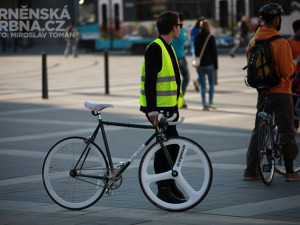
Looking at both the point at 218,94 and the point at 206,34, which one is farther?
the point at 218,94

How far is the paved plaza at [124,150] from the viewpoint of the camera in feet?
23.1

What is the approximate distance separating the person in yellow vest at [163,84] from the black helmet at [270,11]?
1.19m

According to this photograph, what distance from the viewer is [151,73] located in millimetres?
7484

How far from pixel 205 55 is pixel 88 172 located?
28.8 feet

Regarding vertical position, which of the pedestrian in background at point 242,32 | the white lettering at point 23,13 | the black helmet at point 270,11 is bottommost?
the pedestrian in background at point 242,32

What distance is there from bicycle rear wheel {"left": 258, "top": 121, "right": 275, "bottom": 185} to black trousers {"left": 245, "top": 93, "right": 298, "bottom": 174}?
122mm

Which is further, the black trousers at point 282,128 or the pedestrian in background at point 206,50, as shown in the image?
the pedestrian in background at point 206,50

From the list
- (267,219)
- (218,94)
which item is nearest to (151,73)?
(267,219)

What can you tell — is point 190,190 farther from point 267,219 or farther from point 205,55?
point 205,55

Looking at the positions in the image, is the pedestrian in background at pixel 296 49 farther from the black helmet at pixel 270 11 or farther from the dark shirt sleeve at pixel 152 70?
the dark shirt sleeve at pixel 152 70

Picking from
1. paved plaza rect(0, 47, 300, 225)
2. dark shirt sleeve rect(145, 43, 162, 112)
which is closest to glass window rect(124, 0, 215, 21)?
paved plaza rect(0, 47, 300, 225)

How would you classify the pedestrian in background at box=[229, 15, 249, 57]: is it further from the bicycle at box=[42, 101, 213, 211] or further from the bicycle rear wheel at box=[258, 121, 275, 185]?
the bicycle at box=[42, 101, 213, 211]

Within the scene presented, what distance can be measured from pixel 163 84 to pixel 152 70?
17 cm

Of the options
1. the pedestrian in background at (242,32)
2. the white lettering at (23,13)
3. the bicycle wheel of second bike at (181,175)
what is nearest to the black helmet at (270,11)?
the bicycle wheel of second bike at (181,175)
